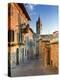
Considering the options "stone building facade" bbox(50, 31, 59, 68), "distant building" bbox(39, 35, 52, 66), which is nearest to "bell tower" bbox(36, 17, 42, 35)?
"distant building" bbox(39, 35, 52, 66)

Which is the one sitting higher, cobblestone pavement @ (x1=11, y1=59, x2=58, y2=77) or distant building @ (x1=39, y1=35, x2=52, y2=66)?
distant building @ (x1=39, y1=35, x2=52, y2=66)

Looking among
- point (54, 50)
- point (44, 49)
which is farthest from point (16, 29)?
point (54, 50)

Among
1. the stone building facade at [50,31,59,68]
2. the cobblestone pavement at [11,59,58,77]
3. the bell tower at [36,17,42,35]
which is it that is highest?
the bell tower at [36,17,42,35]

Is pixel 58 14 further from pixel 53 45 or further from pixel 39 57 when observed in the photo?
pixel 39 57

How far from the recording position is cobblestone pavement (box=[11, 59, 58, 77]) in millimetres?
2135

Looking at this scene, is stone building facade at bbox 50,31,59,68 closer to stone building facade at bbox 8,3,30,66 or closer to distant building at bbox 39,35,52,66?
distant building at bbox 39,35,52,66

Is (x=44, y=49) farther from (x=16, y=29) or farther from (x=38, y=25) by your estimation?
(x=16, y=29)

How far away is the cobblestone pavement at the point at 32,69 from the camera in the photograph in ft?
7.00

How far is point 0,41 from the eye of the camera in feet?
6.98

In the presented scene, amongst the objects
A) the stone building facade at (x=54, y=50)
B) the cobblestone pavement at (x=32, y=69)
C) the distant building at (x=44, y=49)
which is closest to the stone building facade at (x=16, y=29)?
the cobblestone pavement at (x=32, y=69)

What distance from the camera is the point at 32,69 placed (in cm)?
220

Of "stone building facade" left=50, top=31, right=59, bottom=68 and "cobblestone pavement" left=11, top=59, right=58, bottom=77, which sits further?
"stone building facade" left=50, top=31, right=59, bottom=68

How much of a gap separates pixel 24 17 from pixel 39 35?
0.93 ft

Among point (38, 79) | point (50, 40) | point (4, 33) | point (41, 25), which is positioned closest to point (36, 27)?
point (41, 25)
